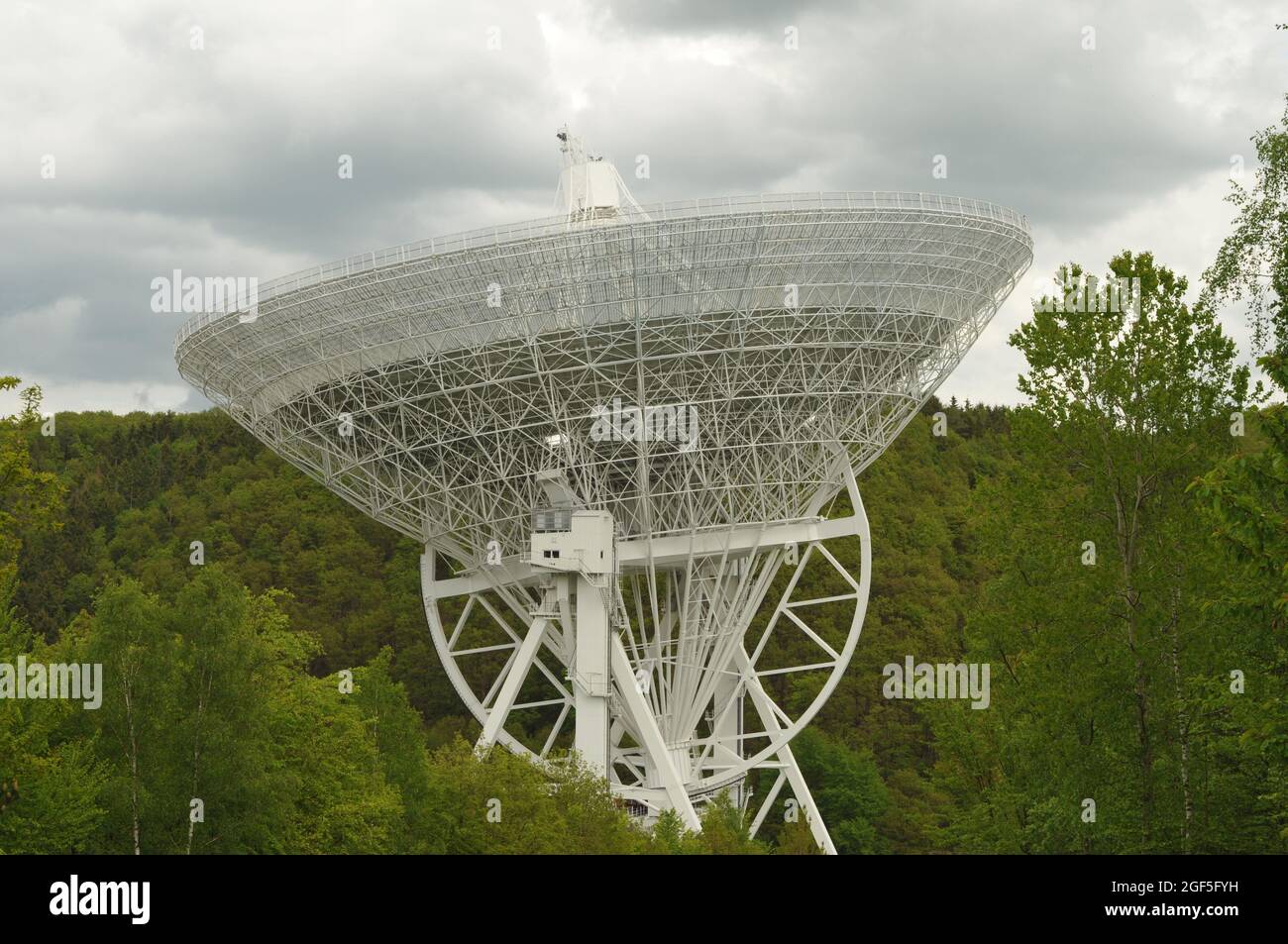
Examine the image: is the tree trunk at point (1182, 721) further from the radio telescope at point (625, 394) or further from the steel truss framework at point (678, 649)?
the steel truss framework at point (678, 649)

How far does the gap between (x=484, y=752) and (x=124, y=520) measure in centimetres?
5459

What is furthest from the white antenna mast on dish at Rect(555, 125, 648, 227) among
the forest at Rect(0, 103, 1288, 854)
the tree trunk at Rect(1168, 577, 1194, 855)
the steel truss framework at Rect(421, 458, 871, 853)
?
the tree trunk at Rect(1168, 577, 1194, 855)

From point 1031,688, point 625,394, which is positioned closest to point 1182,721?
point 1031,688

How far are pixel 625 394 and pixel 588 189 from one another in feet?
31.2

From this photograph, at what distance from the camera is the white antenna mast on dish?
1944 inches

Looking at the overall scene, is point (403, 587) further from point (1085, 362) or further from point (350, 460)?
point (1085, 362)

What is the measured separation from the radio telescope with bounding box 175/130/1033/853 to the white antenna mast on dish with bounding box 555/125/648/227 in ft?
0.27

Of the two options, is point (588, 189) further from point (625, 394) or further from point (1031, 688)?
point (1031, 688)

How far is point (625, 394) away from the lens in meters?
43.9

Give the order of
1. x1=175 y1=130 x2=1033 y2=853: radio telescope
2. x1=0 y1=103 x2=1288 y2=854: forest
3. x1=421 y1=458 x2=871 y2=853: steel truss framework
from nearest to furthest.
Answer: x1=0 y1=103 x2=1288 y2=854: forest < x1=175 y1=130 x2=1033 y2=853: radio telescope < x1=421 y1=458 x2=871 y2=853: steel truss framework

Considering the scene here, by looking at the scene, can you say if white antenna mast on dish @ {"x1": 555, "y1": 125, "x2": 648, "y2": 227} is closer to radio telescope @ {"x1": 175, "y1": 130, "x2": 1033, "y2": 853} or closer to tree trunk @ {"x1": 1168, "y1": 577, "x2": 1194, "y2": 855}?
radio telescope @ {"x1": 175, "y1": 130, "x2": 1033, "y2": 853}

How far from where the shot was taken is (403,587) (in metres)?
81.2

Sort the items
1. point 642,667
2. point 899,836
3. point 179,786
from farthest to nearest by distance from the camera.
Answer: point 899,836 → point 642,667 → point 179,786
